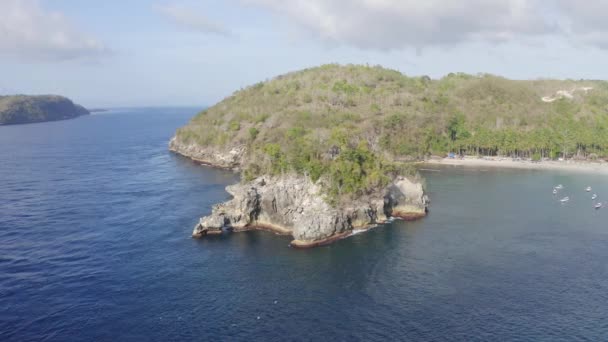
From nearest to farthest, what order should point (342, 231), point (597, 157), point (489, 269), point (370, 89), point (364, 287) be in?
point (364, 287) < point (489, 269) < point (342, 231) < point (597, 157) < point (370, 89)

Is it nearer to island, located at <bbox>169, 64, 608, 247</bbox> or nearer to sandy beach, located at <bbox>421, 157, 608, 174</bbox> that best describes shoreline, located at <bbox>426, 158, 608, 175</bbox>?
sandy beach, located at <bbox>421, 157, 608, 174</bbox>

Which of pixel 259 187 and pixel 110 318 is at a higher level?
pixel 259 187

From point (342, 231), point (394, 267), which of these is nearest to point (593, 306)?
point (394, 267)

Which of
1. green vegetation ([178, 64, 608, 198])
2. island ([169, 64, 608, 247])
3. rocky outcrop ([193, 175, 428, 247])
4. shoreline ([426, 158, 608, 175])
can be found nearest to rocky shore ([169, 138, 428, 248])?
rocky outcrop ([193, 175, 428, 247])

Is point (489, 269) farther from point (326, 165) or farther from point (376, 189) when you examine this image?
point (326, 165)

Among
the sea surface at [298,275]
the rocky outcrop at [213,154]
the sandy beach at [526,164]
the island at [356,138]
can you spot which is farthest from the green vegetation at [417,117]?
the sea surface at [298,275]

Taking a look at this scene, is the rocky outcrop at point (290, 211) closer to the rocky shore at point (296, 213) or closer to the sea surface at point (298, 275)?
the rocky shore at point (296, 213)

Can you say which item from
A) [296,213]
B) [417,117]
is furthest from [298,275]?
[417,117]
